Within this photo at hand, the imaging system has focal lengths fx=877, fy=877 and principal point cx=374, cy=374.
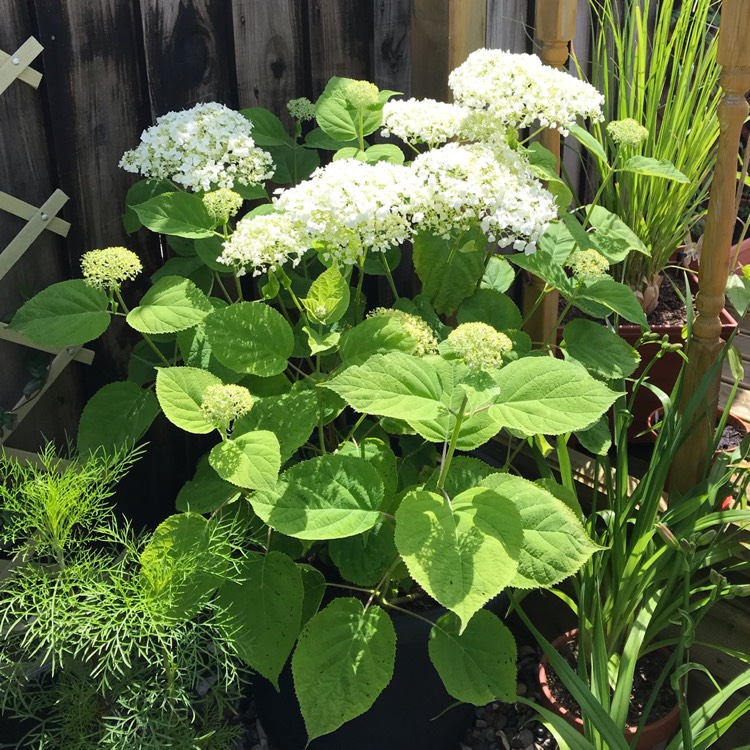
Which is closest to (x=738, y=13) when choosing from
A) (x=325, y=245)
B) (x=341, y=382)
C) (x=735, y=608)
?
(x=325, y=245)

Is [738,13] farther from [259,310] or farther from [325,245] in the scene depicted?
[259,310]

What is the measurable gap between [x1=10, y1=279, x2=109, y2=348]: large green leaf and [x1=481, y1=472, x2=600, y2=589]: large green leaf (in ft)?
2.47

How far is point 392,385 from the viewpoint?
1.34 meters

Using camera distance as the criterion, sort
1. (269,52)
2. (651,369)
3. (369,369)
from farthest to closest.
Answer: (651,369)
(269,52)
(369,369)

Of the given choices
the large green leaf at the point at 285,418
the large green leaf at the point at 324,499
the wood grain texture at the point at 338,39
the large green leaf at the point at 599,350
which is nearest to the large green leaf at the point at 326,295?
the large green leaf at the point at 285,418

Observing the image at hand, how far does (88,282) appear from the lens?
154 cm

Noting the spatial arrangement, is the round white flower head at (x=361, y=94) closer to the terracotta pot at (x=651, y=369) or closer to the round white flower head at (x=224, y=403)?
the round white flower head at (x=224, y=403)

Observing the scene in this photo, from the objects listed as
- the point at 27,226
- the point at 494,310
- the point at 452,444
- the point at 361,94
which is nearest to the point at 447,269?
the point at 494,310

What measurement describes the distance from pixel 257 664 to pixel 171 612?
180mm

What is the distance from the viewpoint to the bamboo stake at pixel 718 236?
1.60 metres

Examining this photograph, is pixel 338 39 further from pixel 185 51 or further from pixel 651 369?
pixel 651 369

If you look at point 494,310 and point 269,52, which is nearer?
point 494,310

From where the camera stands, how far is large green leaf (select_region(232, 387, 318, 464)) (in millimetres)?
1479

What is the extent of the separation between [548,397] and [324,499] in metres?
0.39
